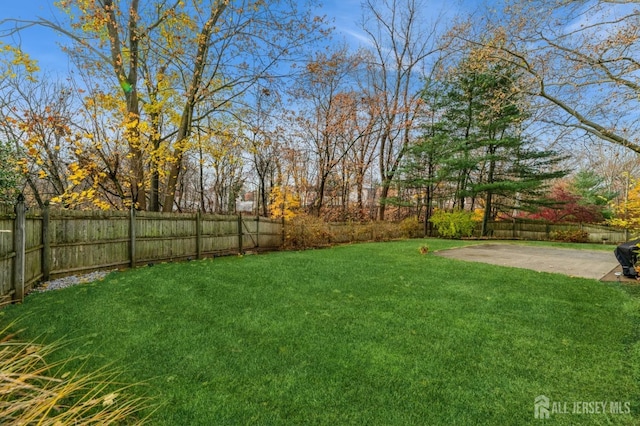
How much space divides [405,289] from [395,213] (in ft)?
59.5

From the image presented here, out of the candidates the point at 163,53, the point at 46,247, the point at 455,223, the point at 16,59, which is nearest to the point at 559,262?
the point at 455,223

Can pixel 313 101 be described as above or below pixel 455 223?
above

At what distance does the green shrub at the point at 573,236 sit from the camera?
695 inches

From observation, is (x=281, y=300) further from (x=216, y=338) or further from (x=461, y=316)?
(x=461, y=316)

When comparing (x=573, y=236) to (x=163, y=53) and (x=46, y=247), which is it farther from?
(x=46, y=247)

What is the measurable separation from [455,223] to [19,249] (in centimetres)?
1717

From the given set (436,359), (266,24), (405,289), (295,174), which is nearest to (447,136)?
(295,174)

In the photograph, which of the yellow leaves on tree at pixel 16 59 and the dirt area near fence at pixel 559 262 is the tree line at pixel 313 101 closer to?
the yellow leaves on tree at pixel 16 59

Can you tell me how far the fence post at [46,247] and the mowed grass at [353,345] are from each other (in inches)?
47.2

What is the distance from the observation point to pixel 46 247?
620cm

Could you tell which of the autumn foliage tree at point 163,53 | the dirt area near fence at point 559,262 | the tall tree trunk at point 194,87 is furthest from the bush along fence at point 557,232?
the tall tree trunk at point 194,87

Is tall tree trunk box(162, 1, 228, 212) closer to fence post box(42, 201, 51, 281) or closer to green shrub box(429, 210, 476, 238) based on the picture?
fence post box(42, 201, 51, 281)

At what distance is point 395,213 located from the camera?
2338cm

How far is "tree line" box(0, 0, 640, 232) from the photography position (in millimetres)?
7465
